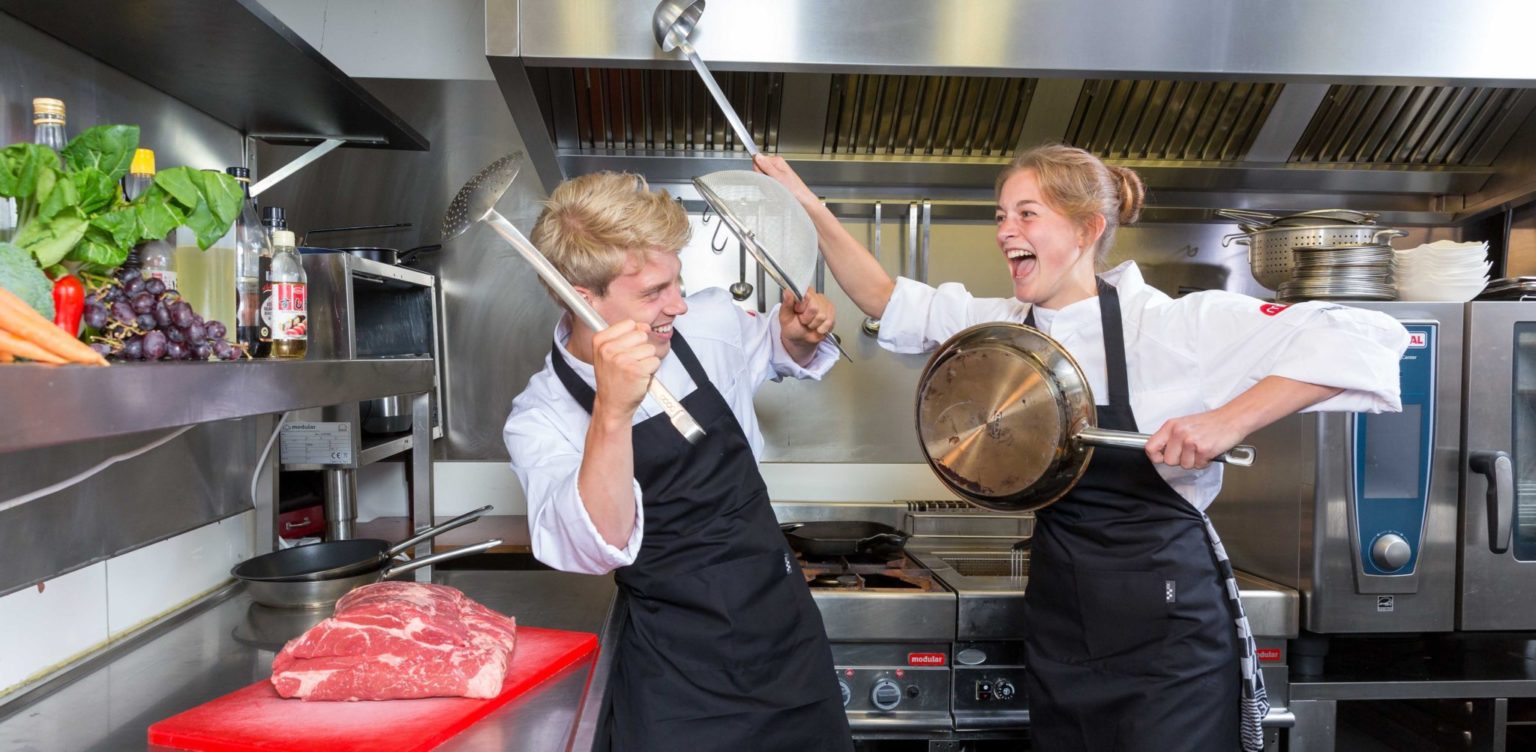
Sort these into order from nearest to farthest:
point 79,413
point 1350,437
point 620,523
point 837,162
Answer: point 79,413 → point 620,523 → point 1350,437 → point 837,162

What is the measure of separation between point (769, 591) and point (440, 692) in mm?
538

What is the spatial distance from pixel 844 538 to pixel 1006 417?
2.86ft

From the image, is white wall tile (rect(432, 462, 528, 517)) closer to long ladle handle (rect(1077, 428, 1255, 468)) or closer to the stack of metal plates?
long ladle handle (rect(1077, 428, 1255, 468))

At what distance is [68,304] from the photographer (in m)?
1.06

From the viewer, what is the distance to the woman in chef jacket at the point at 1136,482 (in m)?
1.61

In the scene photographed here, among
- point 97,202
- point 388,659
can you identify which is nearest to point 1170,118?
point 388,659

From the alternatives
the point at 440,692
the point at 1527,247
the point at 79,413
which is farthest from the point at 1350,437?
the point at 79,413

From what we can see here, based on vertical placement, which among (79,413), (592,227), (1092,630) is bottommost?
(1092,630)

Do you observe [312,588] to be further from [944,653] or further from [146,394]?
[944,653]

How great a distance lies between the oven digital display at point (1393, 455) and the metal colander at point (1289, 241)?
382 millimetres

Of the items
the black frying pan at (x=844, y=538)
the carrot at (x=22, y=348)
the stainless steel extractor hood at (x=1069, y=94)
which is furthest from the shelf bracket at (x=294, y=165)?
the black frying pan at (x=844, y=538)

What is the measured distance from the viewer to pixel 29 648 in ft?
4.58

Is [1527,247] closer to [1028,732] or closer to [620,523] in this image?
[1028,732]

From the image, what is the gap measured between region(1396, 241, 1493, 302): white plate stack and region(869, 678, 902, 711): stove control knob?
1.46 m
